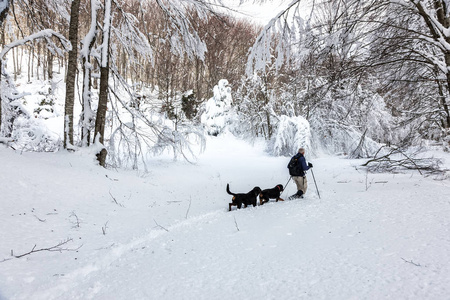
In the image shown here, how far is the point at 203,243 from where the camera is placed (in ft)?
11.7

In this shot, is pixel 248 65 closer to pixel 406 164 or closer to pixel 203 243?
pixel 203 243

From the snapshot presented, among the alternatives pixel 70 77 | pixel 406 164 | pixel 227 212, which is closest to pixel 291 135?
pixel 406 164

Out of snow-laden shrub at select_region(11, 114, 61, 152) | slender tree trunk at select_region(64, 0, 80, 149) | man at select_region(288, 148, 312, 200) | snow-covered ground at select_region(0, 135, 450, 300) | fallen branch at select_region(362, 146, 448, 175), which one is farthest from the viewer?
snow-laden shrub at select_region(11, 114, 61, 152)

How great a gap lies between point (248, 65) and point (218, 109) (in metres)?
19.2

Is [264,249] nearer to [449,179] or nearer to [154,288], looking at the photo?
[154,288]

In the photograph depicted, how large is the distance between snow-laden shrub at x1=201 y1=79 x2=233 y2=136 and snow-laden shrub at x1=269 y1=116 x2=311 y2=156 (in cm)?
703

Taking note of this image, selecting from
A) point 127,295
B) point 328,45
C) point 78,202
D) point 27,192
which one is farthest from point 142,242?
point 328,45

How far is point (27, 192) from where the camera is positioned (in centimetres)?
→ 485

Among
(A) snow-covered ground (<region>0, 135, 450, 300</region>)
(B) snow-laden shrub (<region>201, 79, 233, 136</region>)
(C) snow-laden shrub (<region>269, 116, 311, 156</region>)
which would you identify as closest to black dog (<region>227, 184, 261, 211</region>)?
(A) snow-covered ground (<region>0, 135, 450, 300</region>)

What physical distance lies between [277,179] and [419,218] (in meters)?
7.38

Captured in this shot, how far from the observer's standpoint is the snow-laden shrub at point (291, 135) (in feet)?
51.4

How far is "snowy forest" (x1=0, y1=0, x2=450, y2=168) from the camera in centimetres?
430

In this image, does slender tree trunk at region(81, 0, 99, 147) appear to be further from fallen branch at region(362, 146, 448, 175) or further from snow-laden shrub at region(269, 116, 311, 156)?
snow-laden shrub at region(269, 116, 311, 156)

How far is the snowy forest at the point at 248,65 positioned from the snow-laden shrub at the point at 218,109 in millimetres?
3699
